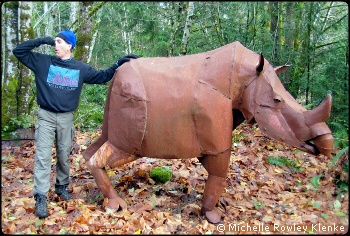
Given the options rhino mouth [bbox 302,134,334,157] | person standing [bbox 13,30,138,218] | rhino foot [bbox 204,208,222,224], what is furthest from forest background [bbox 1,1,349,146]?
rhino foot [bbox 204,208,222,224]

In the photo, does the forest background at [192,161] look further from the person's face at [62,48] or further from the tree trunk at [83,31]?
the person's face at [62,48]

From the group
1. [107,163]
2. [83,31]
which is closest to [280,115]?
[107,163]

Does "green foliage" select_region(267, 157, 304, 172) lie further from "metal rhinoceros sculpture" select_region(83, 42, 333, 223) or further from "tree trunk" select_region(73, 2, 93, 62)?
"tree trunk" select_region(73, 2, 93, 62)

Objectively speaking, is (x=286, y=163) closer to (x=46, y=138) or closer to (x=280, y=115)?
(x=280, y=115)

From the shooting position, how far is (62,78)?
4.19 meters

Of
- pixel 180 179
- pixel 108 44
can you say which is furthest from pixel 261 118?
pixel 108 44

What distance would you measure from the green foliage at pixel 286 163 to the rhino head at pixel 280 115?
6.33 ft

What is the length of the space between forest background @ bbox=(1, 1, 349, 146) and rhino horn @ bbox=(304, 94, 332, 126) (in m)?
1.44

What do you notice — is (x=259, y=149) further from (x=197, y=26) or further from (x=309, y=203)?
(x=197, y=26)

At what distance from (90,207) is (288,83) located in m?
5.40

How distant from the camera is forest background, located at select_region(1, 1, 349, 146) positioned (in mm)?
5969

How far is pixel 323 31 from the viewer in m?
6.84

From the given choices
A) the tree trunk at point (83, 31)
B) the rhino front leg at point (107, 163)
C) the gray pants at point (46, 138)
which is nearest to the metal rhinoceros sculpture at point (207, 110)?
the rhino front leg at point (107, 163)

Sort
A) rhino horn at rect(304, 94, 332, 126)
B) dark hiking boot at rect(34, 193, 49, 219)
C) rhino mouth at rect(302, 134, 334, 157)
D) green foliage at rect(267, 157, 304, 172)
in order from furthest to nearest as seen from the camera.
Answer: green foliage at rect(267, 157, 304, 172) < dark hiking boot at rect(34, 193, 49, 219) < rhino mouth at rect(302, 134, 334, 157) < rhino horn at rect(304, 94, 332, 126)
